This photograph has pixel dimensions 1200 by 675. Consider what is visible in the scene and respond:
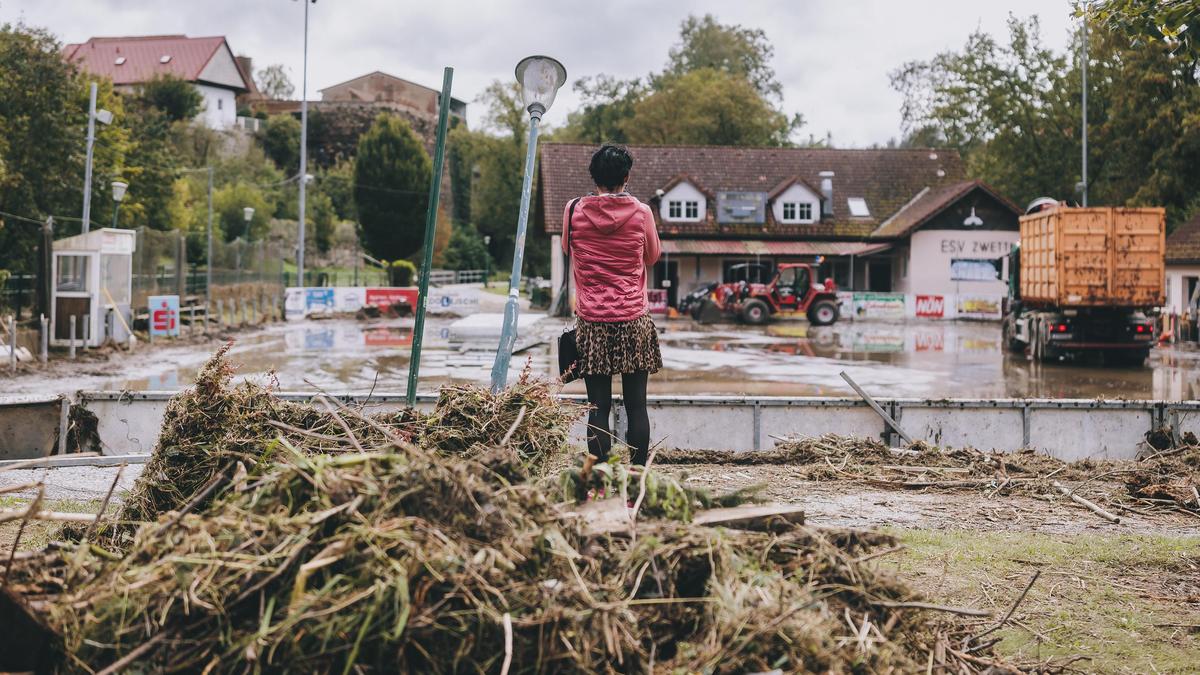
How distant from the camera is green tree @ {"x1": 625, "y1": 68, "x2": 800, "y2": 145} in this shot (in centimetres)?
7000

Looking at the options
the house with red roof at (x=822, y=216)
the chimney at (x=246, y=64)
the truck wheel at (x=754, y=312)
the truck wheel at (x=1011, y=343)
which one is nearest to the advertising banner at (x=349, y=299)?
the house with red roof at (x=822, y=216)

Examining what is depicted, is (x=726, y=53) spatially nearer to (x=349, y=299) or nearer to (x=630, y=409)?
(x=349, y=299)

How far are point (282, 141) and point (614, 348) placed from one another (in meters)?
92.5

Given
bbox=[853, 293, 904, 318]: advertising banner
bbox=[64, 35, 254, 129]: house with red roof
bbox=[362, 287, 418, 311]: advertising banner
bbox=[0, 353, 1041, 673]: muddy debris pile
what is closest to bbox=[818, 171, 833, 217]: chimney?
bbox=[853, 293, 904, 318]: advertising banner

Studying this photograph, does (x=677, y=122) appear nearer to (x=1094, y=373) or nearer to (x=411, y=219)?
(x=411, y=219)

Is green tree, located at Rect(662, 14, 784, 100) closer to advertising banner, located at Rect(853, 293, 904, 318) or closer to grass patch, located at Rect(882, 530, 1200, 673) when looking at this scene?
advertising banner, located at Rect(853, 293, 904, 318)

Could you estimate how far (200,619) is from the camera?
9.09 ft

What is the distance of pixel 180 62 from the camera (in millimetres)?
95812

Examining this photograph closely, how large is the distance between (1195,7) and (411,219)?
68.4 meters

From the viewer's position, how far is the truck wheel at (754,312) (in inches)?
1581

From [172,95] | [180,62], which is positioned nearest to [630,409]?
[172,95]

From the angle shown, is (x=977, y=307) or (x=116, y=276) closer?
(x=116, y=276)

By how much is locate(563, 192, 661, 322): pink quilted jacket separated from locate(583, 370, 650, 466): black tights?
12.6 inches

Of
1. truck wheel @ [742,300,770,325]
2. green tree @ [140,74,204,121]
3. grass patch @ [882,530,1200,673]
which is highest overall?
green tree @ [140,74,204,121]
